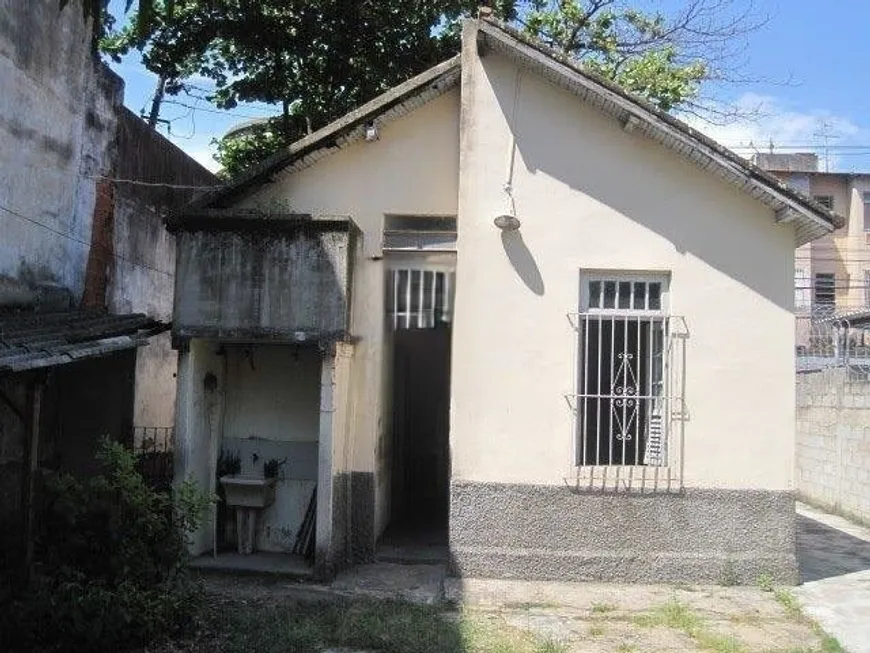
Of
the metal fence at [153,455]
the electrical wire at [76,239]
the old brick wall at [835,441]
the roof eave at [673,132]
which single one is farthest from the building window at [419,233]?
the old brick wall at [835,441]

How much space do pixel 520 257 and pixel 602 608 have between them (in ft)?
11.3

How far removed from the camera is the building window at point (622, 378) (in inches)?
336

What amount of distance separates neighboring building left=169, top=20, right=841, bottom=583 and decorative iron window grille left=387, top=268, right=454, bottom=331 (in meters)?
0.51

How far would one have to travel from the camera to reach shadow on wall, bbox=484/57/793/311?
8.66m

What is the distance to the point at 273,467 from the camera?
30.9 ft

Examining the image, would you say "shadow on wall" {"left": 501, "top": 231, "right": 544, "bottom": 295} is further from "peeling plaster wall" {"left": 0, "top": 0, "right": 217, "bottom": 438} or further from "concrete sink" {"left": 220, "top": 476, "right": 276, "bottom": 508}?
"peeling plaster wall" {"left": 0, "top": 0, "right": 217, "bottom": 438}

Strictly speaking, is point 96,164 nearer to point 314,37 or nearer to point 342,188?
point 342,188

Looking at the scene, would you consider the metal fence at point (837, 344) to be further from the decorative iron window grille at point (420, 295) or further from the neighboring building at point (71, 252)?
the neighboring building at point (71, 252)

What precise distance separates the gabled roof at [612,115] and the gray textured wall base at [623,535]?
283 centimetres

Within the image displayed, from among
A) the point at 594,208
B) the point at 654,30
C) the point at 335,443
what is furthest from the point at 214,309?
the point at 654,30

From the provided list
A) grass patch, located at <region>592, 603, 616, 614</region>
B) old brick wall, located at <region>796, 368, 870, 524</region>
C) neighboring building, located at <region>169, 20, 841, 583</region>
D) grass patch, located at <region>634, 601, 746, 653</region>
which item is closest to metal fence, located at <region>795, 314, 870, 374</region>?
old brick wall, located at <region>796, 368, 870, 524</region>

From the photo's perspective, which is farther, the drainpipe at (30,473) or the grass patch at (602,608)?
the grass patch at (602,608)

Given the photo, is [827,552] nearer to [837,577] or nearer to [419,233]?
[837,577]

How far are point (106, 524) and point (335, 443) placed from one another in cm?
255
